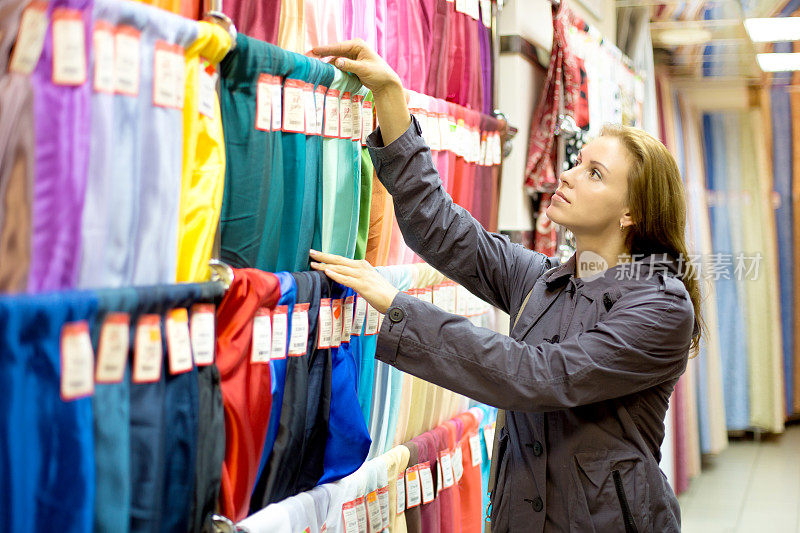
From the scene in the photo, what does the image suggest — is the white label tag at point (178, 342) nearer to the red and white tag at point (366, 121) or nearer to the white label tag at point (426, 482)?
the red and white tag at point (366, 121)

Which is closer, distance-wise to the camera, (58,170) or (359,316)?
(58,170)

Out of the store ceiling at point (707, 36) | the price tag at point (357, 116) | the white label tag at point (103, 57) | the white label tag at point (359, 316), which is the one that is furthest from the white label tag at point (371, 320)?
the store ceiling at point (707, 36)

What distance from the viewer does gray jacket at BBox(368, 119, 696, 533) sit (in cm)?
160

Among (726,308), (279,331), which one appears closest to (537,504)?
(279,331)

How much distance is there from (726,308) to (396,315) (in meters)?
3.78

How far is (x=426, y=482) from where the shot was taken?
85.4 inches

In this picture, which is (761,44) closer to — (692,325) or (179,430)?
(692,325)

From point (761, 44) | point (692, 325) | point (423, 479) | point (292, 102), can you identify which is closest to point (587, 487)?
point (692, 325)

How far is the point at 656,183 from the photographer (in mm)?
1855

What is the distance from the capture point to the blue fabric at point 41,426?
108 centimetres

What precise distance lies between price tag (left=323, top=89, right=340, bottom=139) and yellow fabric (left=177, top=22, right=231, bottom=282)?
323mm

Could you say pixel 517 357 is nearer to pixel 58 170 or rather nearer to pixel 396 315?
pixel 396 315

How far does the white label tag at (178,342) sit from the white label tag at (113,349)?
9cm

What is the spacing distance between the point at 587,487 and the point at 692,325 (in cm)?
41
